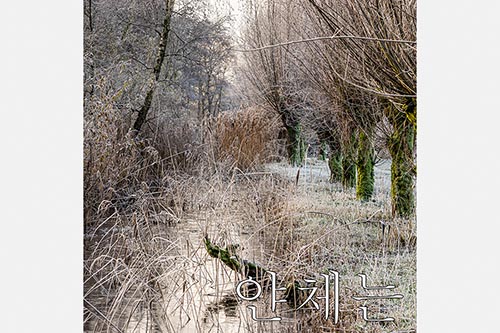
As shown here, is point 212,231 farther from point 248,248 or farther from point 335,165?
point 335,165

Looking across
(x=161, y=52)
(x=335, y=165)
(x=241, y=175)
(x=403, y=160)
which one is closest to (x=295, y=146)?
(x=335, y=165)

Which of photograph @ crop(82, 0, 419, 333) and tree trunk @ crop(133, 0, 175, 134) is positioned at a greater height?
tree trunk @ crop(133, 0, 175, 134)

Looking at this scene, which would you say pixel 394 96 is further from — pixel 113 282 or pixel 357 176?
pixel 113 282

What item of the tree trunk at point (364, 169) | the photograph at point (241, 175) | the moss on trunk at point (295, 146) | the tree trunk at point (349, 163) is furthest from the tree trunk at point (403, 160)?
the moss on trunk at point (295, 146)

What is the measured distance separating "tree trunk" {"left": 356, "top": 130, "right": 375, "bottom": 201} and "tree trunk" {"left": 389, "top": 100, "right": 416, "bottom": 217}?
0.14 metres

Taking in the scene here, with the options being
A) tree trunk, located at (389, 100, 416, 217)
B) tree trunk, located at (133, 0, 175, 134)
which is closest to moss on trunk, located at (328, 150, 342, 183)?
tree trunk, located at (389, 100, 416, 217)

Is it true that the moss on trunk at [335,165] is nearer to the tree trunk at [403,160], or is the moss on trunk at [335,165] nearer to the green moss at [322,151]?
the green moss at [322,151]

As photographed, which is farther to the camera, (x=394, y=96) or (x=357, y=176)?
(x=357, y=176)

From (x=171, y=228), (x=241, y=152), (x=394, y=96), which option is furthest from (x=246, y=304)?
(x=394, y=96)

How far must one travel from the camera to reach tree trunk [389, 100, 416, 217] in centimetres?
407

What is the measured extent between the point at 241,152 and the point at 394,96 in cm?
105

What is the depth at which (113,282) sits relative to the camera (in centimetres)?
401

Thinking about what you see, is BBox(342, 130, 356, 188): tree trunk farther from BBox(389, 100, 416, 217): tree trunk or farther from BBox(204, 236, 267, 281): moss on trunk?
BBox(204, 236, 267, 281): moss on trunk

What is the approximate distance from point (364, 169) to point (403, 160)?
0.87 ft
